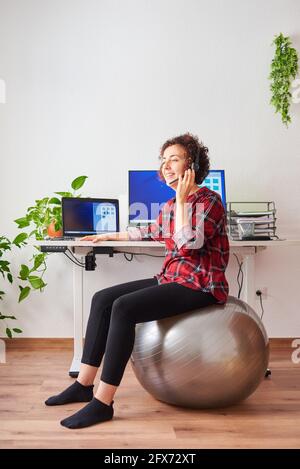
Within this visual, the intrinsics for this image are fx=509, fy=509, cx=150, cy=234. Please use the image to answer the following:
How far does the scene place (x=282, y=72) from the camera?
3.18m

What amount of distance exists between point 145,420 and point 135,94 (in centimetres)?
204

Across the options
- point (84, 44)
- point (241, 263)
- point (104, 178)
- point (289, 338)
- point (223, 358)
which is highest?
point (84, 44)

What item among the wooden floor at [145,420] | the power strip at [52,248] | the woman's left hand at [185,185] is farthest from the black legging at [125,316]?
the power strip at [52,248]

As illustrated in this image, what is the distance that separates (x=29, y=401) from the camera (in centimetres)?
231

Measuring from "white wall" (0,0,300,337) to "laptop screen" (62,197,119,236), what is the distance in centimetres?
29

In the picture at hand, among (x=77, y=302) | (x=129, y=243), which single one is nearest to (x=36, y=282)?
(x=77, y=302)

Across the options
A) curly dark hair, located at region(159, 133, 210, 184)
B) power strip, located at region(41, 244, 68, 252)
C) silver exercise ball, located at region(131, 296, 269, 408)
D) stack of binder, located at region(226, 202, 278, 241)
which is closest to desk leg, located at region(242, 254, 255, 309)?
stack of binder, located at region(226, 202, 278, 241)

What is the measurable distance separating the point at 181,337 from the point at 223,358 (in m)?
0.19

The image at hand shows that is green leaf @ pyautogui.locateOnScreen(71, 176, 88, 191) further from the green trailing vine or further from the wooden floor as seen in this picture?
the wooden floor

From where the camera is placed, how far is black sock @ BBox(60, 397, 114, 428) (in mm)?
1987

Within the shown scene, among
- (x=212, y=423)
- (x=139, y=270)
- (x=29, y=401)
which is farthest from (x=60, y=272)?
(x=212, y=423)

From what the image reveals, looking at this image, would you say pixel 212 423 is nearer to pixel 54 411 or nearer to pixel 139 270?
pixel 54 411

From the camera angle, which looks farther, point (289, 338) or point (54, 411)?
point (289, 338)
